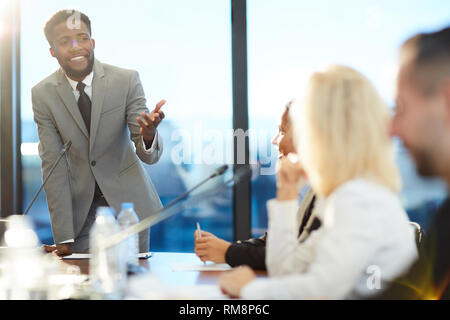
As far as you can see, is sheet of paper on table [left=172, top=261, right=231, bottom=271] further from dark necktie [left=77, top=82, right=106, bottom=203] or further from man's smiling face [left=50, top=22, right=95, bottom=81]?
man's smiling face [left=50, top=22, right=95, bottom=81]

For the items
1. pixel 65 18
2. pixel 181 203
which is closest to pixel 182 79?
pixel 65 18

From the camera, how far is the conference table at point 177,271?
1.47 metres

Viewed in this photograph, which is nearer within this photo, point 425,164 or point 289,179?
point 425,164

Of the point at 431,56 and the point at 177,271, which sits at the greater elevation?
the point at 431,56

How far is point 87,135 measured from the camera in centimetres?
244

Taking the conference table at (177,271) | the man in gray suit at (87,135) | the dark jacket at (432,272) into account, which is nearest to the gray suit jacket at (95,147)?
the man in gray suit at (87,135)

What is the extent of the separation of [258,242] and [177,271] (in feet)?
1.15

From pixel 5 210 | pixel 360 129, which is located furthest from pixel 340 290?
pixel 5 210

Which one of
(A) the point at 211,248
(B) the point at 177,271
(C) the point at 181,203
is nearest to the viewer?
(C) the point at 181,203

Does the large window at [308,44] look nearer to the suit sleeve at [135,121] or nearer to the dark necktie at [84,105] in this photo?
the suit sleeve at [135,121]

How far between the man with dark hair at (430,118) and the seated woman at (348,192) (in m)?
0.05

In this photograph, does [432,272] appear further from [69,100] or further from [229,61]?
[229,61]

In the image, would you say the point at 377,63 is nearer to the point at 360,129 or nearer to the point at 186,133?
the point at 186,133
